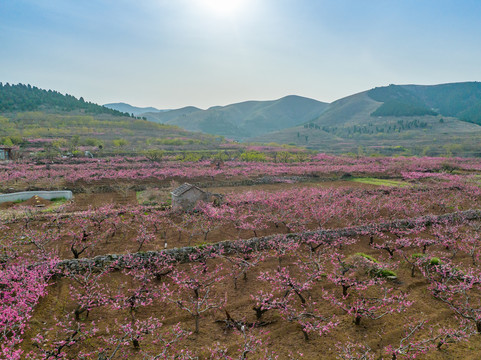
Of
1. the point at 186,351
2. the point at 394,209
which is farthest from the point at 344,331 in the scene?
the point at 394,209

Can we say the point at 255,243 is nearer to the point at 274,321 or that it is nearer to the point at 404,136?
the point at 274,321

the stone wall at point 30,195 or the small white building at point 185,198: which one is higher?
the small white building at point 185,198

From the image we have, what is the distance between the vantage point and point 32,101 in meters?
141

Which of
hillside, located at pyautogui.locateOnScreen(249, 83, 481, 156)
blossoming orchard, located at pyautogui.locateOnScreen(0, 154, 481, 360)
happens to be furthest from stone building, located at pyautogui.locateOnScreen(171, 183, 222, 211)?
hillside, located at pyautogui.locateOnScreen(249, 83, 481, 156)

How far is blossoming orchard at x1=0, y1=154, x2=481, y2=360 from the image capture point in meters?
7.94

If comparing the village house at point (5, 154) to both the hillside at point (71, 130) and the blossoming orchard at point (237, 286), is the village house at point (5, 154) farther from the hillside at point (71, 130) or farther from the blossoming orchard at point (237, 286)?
the blossoming orchard at point (237, 286)

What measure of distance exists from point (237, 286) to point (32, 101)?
179715mm

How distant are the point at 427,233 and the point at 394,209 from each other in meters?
4.10

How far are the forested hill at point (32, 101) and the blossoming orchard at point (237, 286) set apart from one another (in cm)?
14962

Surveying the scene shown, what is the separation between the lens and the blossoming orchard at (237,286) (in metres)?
7.94

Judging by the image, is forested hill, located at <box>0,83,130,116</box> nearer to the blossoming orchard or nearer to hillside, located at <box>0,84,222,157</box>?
hillside, located at <box>0,84,222,157</box>

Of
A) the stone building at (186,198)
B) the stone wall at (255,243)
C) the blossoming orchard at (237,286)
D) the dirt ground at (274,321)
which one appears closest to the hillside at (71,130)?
the stone building at (186,198)

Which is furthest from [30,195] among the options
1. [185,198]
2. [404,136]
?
[404,136]

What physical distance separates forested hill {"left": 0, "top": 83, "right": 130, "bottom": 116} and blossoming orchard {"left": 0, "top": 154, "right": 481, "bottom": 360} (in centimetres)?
14962
